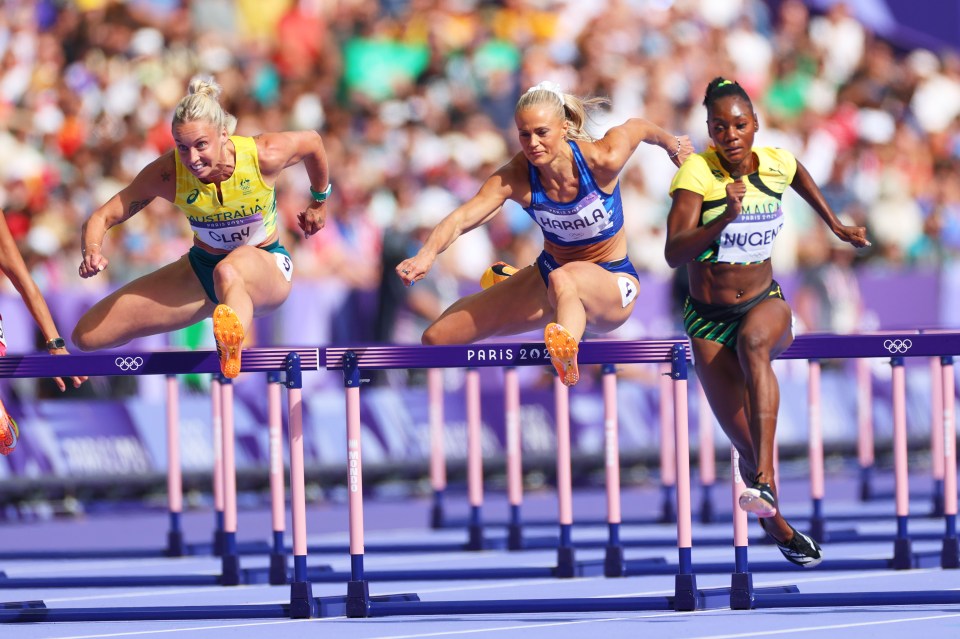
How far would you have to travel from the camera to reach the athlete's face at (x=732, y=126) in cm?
819

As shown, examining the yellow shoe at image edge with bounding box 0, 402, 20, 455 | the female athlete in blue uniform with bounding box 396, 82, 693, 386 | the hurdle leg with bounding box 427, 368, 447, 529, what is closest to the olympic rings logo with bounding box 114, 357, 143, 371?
the yellow shoe at image edge with bounding box 0, 402, 20, 455

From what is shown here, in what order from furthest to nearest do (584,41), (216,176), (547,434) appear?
(584,41) → (547,434) → (216,176)

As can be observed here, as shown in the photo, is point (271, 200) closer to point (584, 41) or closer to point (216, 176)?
point (216, 176)

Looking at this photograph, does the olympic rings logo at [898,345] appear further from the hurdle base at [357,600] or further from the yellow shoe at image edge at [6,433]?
the yellow shoe at image edge at [6,433]

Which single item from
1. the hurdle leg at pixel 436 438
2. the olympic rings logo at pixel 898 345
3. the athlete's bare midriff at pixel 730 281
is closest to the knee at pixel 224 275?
the athlete's bare midriff at pixel 730 281

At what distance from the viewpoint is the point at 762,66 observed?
73.1 feet

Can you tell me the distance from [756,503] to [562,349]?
108 cm

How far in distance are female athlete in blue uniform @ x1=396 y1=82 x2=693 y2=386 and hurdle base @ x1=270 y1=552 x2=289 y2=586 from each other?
2.32 m

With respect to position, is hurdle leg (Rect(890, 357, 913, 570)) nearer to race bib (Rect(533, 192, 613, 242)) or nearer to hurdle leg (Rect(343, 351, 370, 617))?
race bib (Rect(533, 192, 613, 242))

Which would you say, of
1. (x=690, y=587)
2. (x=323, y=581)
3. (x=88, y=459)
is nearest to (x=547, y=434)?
(x=88, y=459)

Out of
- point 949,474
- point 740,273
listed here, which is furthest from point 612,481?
point 740,273

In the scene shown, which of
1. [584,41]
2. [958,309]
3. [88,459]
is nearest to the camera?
[88,459]

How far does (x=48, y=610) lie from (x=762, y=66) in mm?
14817

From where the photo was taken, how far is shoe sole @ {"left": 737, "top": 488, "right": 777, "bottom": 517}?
7922mm
